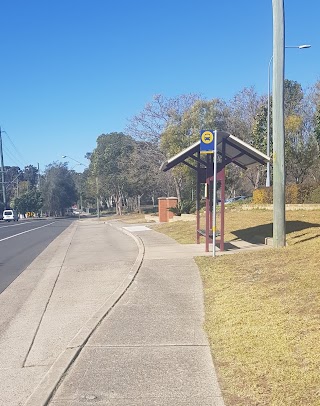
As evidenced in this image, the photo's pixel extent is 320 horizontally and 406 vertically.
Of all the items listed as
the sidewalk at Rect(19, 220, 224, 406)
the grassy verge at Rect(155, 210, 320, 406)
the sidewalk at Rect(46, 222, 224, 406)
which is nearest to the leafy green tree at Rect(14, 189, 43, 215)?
the grassy verge at Rect(155, 210, 320, 406)

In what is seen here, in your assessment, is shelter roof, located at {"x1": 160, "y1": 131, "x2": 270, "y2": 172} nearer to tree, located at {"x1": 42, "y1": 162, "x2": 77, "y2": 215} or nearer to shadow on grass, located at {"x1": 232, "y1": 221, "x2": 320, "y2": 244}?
shadow on grass, located at {"x1": 232, "y1": 221, "x2": 320, "y2": 244}

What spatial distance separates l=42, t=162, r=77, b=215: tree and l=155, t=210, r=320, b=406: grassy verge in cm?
9158

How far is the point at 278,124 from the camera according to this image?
12.0m

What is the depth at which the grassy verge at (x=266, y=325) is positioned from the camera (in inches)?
160

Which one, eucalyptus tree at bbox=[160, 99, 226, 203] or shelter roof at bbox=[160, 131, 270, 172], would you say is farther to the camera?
eucalyptus tree at bbox=[160, 99, 226, 203]

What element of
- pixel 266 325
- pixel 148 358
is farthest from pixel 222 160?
pixel 148 358

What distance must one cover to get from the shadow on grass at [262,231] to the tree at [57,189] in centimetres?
8581

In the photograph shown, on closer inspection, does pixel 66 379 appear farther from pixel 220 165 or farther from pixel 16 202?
pixel 16 202

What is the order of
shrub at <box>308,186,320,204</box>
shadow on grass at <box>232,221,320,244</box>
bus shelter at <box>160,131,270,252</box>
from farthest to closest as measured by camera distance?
shrub at <box>308,186,320,204</box> → shadow on grass at <box>232,221,320,244</box> → bus shelter at <box>160,131,270,252</box>

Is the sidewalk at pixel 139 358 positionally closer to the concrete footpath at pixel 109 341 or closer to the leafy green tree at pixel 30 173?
the concrete footpath at pixel 109 341

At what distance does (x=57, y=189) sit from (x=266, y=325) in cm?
9636

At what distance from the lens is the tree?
99.3 metres

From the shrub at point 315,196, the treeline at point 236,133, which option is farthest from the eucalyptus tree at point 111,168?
the shrub at point 315,196

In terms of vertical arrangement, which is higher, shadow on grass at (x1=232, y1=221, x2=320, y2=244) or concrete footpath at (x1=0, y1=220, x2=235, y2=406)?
shadow on grass at (x1=232, y1=221, x2=320, y2=244)
